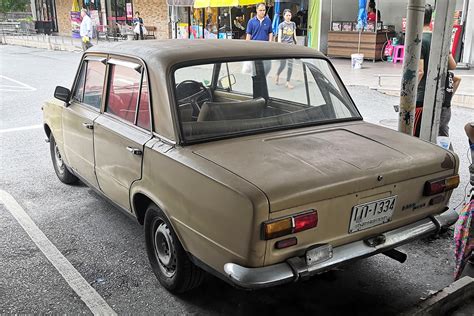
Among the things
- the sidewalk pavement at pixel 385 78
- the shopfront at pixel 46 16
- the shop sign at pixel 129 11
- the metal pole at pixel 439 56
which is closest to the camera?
the metal pole at pixel 439 56

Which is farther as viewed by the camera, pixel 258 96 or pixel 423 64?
pixel 423 64

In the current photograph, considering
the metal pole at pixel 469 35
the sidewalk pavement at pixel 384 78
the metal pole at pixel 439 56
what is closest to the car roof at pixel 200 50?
the metal pole at pixel 439 56

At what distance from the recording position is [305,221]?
2.39 metres

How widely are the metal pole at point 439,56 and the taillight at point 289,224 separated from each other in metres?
2.61

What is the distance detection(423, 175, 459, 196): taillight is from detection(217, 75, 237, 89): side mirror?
177cm

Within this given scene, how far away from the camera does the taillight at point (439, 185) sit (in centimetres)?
286

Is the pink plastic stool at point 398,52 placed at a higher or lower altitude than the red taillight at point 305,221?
higher

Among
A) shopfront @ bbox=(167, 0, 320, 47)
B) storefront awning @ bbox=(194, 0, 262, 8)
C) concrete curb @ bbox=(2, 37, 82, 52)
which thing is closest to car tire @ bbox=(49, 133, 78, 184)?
storefront awning @ bbox=(194, 0, 262, 8)

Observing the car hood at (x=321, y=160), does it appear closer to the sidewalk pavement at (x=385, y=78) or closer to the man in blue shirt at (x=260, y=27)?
the sidewalk pavement at (x=385, y=78)

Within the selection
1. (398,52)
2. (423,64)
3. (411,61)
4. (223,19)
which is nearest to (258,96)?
(411,61)

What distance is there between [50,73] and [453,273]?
Result: 14585 millimetres

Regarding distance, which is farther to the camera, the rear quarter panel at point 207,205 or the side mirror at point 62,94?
the side mirror at point 62,94

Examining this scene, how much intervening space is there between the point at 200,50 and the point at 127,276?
176cm

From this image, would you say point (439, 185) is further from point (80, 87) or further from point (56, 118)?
point (56, 118)
